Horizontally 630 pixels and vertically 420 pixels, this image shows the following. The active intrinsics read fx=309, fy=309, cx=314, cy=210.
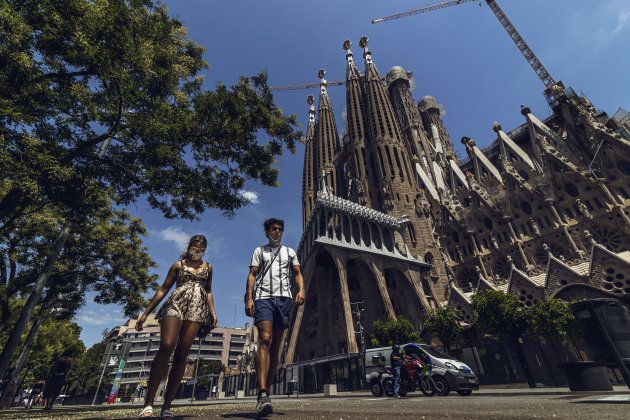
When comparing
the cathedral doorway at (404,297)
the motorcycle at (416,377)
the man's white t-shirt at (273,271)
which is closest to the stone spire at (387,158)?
the cathedral doorway at (404,297)

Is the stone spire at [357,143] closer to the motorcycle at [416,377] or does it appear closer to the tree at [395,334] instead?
the tree at [395,334]

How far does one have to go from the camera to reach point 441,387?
978 centimetres

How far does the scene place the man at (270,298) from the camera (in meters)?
4.11

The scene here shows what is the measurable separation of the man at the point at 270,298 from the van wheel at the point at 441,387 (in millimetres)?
7591

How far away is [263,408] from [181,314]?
1493 mm

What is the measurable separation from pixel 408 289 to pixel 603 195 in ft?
74.3

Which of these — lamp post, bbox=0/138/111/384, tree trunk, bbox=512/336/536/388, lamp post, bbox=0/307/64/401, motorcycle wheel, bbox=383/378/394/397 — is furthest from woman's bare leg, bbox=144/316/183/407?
tree trunk, bbox=512/336/536/388

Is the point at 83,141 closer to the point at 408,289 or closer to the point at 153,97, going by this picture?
the point at 153,97

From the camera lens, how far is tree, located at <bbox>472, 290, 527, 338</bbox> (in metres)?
21.0

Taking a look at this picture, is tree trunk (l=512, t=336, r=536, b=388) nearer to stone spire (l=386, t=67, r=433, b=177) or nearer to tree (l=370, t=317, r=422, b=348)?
tree (l=370, t=317, r=422, b=348)

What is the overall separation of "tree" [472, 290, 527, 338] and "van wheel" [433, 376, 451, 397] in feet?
47.4

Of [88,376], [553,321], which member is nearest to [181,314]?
[553,321]

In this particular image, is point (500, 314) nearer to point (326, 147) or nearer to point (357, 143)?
point (357, 143)

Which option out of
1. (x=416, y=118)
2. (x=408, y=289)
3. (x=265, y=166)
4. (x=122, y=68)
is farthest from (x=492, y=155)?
(x=122, y=68)
